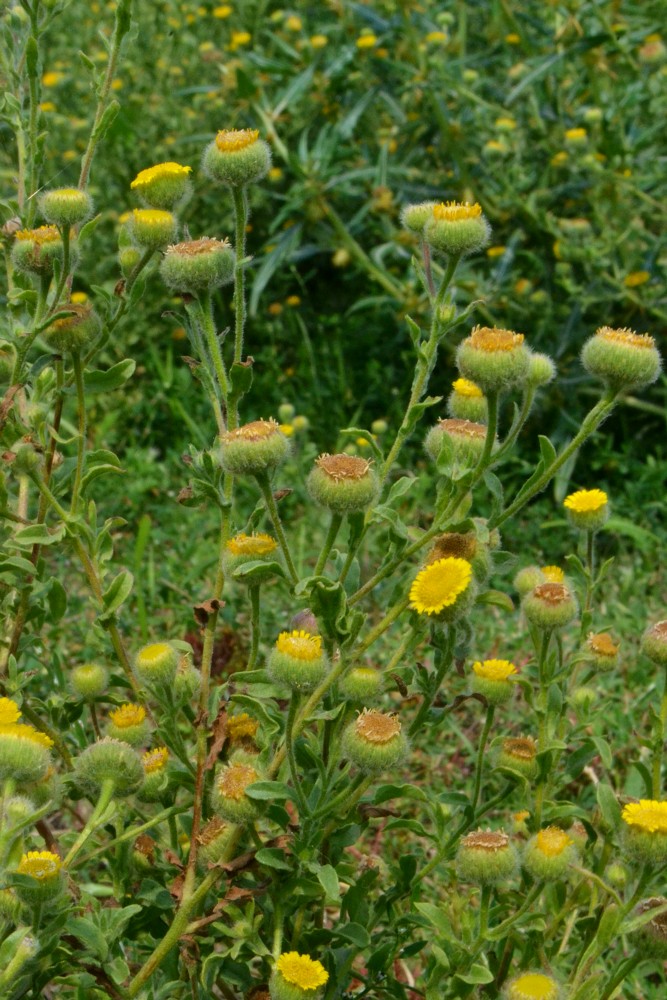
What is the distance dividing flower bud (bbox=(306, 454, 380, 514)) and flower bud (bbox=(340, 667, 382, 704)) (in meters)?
0.22

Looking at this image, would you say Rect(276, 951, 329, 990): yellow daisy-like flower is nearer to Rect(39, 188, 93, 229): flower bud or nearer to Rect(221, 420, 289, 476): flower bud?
Rect(221, 420, 289, 476): flower bud

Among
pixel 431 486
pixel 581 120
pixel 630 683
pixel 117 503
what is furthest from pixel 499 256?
pixel 630 683

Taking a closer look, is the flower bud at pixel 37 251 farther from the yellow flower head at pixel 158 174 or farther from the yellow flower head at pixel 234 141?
the yellow flower head at pixel 234 141

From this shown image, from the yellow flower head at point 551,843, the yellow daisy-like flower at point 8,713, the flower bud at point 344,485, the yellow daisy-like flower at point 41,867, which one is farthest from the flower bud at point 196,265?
the yellow flower head at point 551,843

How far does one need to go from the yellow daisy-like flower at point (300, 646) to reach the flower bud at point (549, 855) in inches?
17.9

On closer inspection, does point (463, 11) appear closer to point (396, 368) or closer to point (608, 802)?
point (396, 368)

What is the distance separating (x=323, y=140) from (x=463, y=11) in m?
0.83

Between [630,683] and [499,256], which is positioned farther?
[499,256]

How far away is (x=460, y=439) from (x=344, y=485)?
0.71ft

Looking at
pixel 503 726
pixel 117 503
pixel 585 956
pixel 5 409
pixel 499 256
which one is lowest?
pixel 117 503

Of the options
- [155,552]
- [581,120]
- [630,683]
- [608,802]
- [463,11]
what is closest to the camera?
[608,802]

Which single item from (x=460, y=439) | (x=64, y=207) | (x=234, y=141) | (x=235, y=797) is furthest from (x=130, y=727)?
(x=234, y=141)

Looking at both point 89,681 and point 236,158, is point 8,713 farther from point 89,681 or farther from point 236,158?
point 236,158

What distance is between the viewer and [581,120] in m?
4.35
